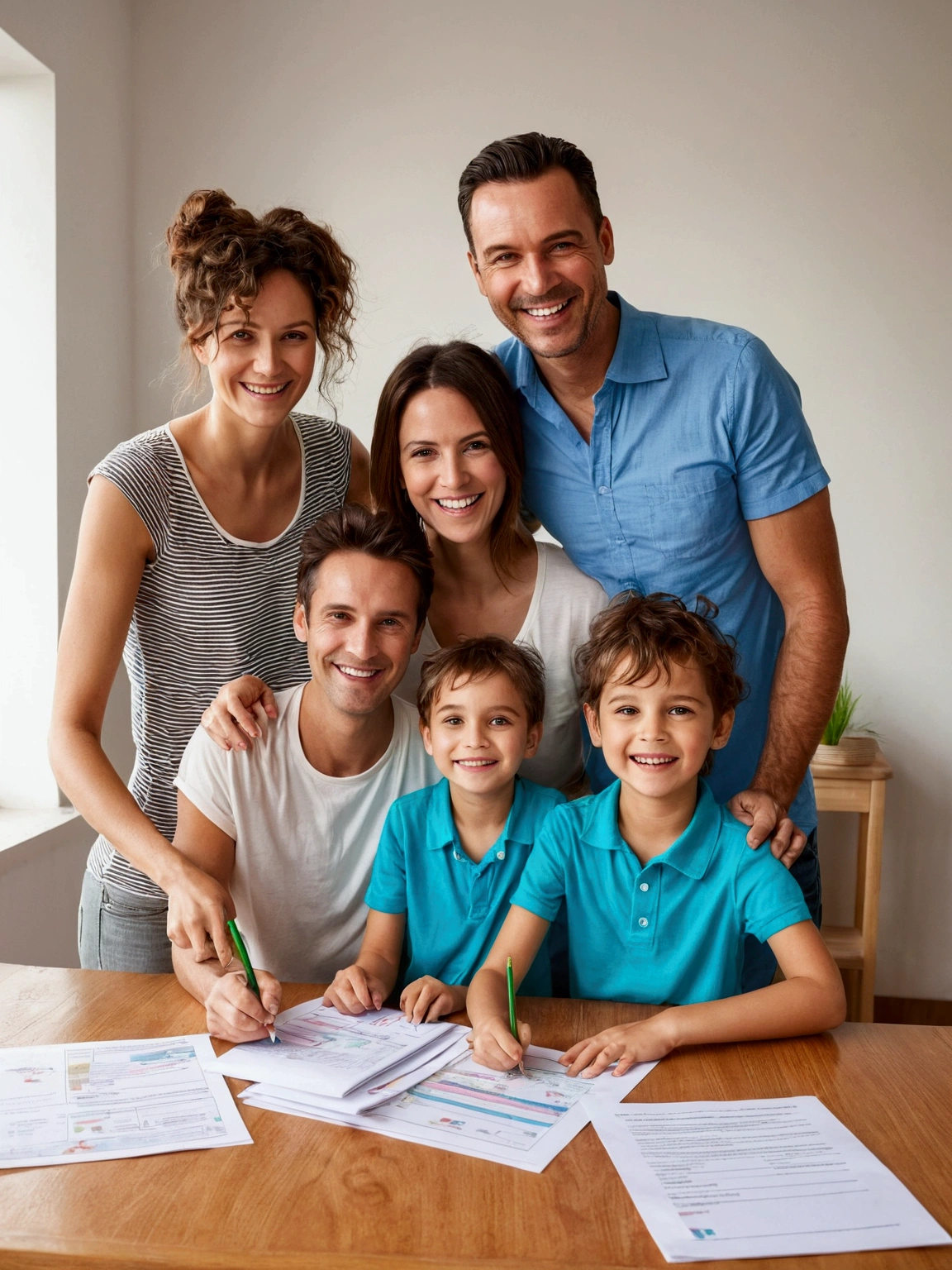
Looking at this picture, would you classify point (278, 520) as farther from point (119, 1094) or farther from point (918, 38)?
point (918, 38)

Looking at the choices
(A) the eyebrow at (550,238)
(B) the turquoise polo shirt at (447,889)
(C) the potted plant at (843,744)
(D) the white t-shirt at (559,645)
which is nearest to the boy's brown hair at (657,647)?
(D) the white t-shirt at (559,645)

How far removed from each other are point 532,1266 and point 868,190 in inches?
124

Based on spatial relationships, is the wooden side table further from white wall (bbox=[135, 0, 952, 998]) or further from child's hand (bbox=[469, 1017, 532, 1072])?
child's hand (bbox=[469, 1017, 532, 1072])

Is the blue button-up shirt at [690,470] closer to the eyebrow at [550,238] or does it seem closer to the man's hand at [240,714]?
the eyebrow at [550,238]

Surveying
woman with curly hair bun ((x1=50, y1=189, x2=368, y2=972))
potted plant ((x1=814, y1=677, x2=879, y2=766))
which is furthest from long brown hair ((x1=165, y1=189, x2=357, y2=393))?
potted plant ((x1=814, y1=677, x2=879, y2=766))

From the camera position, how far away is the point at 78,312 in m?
3.03

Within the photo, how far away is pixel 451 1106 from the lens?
1224mm

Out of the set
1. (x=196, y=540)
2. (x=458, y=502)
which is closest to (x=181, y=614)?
(x=196, y=540)

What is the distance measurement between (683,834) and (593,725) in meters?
0.23

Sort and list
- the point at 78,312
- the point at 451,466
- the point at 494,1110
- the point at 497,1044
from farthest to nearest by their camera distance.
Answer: the point at 78,312 → the point at 451,466 → the point at 497,1044 → the point at 494,1110

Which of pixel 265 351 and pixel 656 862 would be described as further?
pixel 265 351

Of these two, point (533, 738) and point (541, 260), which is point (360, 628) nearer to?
point (533, 738)

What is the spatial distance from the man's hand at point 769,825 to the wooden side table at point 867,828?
1.69 m

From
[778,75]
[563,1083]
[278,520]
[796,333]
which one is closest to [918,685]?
[796,333]
